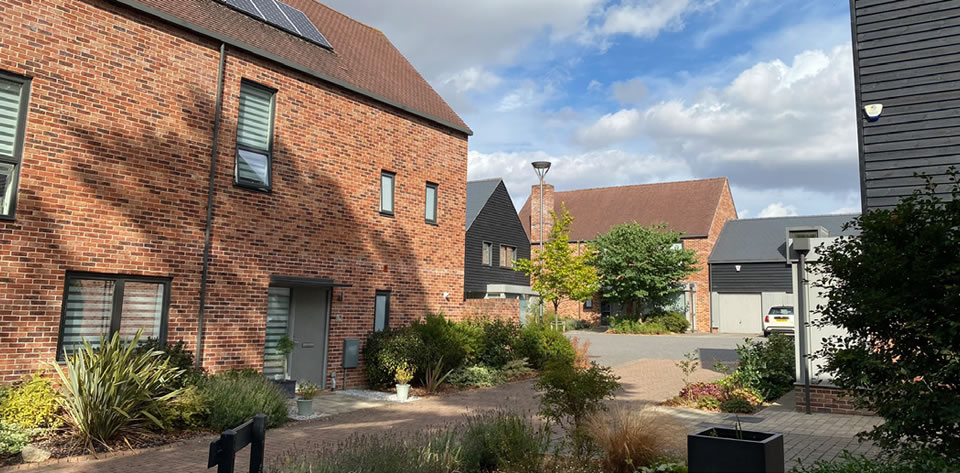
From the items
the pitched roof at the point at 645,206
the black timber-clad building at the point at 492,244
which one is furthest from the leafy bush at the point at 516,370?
the pitched roof at the point at 645,206

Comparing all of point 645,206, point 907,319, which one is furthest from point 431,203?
point 645,206

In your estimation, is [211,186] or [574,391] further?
[211,186]

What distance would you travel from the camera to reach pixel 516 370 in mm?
15906

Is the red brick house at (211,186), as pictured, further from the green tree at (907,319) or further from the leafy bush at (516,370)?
the green tree at (907,319)

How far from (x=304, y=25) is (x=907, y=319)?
43.8 ft

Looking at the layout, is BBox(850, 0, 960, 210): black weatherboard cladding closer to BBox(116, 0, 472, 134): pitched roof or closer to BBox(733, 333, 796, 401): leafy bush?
BBox(733, 333, 796, 401): leafy bush

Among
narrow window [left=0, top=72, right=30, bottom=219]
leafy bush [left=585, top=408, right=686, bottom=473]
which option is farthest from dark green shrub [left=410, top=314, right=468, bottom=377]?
narrow window [left=0, top=72, right=30, bottom=219]

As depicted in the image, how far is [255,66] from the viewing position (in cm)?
1206

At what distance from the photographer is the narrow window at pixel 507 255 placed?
32500 millimetres

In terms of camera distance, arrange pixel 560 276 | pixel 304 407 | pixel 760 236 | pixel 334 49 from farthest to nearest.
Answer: pixel 760 236 → pixel 560 276 → pixel 334 49 → pixel 304 407

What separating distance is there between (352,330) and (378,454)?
783 cm

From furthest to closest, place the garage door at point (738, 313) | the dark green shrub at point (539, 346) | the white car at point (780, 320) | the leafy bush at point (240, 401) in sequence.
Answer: the garage door at point (738, 313), the white car at point (780, 320), the dark green shrub at point (539, 346), the leafy bush at point (240, 401)

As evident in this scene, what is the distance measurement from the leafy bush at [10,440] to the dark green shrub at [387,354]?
6.65 m

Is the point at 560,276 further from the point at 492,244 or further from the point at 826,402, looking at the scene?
the point at 826,402
